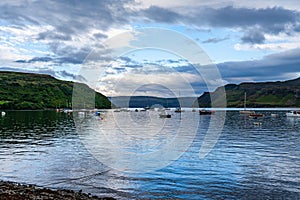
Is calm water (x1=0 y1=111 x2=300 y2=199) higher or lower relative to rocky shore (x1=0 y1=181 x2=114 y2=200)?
lower

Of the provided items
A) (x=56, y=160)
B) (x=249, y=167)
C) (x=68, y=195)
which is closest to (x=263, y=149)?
(x=249, y=167)

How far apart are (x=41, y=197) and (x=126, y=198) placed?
19.7 ft

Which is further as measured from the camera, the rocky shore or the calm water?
the calm water

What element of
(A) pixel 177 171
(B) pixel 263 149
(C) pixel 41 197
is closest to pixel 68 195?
(C) pixel 41 197

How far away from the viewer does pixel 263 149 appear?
4956 centimetres

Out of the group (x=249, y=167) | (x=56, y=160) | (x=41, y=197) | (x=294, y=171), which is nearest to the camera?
(x=41, y=197)

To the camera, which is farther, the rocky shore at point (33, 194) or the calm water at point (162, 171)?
the calm water at point (162, 171)

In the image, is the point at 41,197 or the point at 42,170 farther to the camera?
the point at 42,170

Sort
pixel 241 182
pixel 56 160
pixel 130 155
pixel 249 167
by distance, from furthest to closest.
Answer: pixel 130 155 → pixel 56 160 → pixel 249 167 → pixel 241 182

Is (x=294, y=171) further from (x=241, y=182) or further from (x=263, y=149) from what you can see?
(x=263, y=149)

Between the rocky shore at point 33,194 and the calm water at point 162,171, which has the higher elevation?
the rocky shore at point 33,194

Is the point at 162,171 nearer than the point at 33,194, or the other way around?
the point at 33,194

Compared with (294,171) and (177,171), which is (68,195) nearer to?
(177,171)

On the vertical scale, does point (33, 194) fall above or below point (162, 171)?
above
